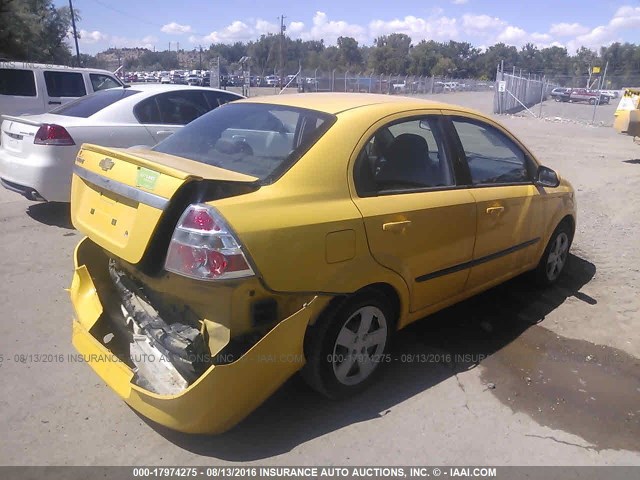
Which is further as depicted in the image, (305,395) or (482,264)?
(482,264)

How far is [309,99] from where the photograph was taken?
3.65 m

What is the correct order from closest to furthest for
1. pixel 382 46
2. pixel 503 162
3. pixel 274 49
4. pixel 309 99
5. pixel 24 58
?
1. pixel 309 99
2. pixel 503 162
3. pixel 24 58
4. pixel 274 49
5. pixel 382 46

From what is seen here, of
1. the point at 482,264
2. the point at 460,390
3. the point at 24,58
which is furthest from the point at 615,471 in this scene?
the point at 24,58

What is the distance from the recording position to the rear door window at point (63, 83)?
1077cm

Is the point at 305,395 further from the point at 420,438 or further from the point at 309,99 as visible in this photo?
the point at 309,99

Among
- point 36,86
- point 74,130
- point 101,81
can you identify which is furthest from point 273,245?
point 101,81

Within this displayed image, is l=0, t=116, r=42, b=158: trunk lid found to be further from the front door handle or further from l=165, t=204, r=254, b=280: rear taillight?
the front door handle

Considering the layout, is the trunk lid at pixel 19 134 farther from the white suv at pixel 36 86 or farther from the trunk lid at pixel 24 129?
the white suv at pixel 36 86

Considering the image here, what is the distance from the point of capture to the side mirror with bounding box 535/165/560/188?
4.45m

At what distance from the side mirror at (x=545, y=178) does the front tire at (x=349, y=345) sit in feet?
6.27

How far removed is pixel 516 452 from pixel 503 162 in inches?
91.3

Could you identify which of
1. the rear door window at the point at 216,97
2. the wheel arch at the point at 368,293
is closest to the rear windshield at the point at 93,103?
the rear door window at the point at 216,97

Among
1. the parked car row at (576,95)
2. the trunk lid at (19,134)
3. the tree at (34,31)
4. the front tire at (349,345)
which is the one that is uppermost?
the tree at (34,31)

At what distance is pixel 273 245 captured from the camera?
262 cm
